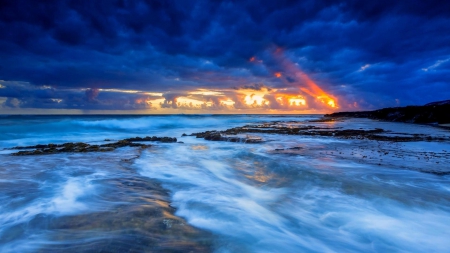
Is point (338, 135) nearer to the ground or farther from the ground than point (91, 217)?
farther from the ground

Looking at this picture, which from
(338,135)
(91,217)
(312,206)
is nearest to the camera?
(91,217)

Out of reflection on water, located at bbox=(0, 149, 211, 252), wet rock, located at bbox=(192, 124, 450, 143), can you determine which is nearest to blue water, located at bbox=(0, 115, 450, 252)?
reflection on water, located at bbox=(0, 149, 211, 252)

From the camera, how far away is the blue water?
364 cm

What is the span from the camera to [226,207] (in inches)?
199

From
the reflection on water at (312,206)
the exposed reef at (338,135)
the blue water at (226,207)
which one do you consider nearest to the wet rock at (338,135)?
the exposed reef at (338,135)

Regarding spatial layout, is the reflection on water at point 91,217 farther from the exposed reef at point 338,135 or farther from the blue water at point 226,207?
the exposed reef at point 338,135

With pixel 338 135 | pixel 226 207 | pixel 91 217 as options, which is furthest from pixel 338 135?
pixel 91 217

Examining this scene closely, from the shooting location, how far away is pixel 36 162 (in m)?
8.95

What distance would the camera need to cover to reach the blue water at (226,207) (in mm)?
3641

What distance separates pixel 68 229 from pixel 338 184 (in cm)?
593

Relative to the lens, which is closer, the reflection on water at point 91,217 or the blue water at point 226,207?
the reflection on water at point 91,217

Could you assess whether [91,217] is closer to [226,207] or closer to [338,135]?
[226,207]

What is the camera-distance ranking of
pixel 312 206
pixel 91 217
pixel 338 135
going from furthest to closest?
pixel 338 135, pixel 312 206, pixel 91 217

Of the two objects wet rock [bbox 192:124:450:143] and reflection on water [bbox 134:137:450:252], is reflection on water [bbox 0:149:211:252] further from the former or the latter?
wet rock [bbox 192:124:450:143]
